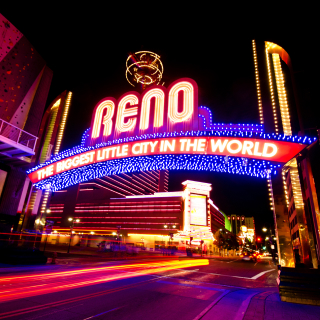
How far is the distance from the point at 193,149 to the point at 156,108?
4464 mm

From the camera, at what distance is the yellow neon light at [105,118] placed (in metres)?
14.0

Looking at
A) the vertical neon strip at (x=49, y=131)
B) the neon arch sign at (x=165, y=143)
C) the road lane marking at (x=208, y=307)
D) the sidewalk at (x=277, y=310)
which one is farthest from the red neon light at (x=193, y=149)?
the road lane marking at (x=208, y=307)

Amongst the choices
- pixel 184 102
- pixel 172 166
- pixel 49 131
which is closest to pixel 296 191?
pixel 172 166

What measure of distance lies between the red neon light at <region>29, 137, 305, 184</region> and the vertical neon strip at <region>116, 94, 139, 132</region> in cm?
203

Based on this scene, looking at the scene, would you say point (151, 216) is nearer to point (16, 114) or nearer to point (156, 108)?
point (16, 114)

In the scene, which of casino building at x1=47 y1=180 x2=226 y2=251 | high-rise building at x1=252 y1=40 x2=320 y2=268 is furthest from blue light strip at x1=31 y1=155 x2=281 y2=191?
casino building at x1=47 y1=180 x2=226 y2=251

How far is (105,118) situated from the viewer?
14484mm

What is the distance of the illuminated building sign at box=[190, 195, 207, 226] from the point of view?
85.7 meters

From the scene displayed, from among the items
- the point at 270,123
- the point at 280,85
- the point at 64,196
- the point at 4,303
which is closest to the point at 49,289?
the point at 4,303

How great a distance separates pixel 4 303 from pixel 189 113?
1086 centimetres

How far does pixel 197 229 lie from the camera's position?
83500 mm

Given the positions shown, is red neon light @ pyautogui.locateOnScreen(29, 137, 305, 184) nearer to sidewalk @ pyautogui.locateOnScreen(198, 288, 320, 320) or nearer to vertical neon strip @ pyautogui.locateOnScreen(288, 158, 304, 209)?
vertical neon strip @ pyautogui.locateOnScreen(288, 158, 304, 209)

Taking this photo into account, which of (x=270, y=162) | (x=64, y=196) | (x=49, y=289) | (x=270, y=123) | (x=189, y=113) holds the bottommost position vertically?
(x=49, y=289)

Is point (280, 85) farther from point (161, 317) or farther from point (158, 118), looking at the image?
point (161, 317)
